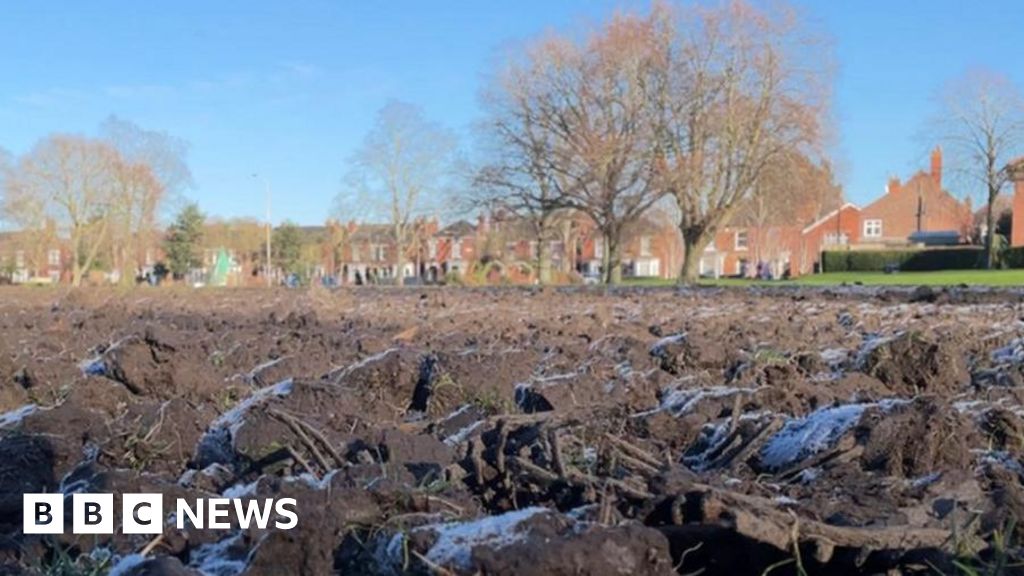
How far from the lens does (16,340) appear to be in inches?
364

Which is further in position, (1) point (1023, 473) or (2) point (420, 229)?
(2) point (420, 229)

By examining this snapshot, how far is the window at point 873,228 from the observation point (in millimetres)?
95588

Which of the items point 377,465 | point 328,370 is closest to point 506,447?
point 377,465

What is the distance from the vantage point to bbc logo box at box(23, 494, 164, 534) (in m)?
3.03

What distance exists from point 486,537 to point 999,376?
4.33 m

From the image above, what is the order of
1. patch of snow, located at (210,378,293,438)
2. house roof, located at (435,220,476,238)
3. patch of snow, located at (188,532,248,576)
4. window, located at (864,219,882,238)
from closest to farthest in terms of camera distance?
patch of snow, located at (188,532,248,576)
patch of snow, located at (210,378,293,438)
house roof, located at (435,220,476,238)
window, located at (864,219,882,238)

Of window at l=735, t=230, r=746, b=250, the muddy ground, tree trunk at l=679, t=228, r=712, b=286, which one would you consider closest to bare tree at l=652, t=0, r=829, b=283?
tree trunk at l=679, t=228, r=712, b=286

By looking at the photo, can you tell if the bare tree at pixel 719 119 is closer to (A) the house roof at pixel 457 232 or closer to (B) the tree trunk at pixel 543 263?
(B) the tree trunk at pixel 543 263

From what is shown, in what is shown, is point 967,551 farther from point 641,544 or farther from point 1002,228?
point 1002,228

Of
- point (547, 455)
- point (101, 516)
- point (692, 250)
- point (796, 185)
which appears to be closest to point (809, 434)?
point (547, 455)

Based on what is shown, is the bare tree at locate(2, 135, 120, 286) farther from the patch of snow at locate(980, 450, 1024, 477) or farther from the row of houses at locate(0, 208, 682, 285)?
the patch of snow at locate(980, 450, 1024, 477)

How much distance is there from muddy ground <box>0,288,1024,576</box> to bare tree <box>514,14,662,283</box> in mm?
34138

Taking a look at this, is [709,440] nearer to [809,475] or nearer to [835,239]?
[809,475]

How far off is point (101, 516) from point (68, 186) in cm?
6493
